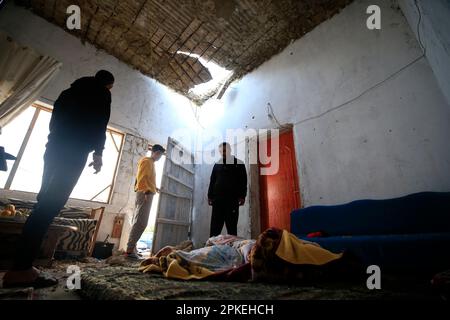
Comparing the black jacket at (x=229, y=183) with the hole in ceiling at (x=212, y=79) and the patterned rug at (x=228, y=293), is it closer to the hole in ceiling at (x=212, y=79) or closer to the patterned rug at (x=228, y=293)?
the patterned rug at (x=228, y=293)

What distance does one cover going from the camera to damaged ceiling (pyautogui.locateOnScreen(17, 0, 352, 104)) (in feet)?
13.1

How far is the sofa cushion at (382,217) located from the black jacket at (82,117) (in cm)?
255

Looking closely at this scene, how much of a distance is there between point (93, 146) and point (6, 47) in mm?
3770

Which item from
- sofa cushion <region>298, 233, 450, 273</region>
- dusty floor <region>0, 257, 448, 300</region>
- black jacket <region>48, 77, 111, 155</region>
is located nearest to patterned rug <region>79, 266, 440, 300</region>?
dusty floor <region>0, 257, 448, 300</region>

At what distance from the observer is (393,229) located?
6.83 ft

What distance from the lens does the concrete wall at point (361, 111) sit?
2.44m

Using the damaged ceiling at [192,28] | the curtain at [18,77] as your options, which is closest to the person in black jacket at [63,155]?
the curtain at [18,77]

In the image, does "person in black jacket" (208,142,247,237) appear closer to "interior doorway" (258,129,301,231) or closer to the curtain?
"interior doorway" (258,129,301,231)

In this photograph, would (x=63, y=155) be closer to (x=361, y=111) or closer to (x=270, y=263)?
(x=270, y=263)

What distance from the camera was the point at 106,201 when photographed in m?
4.25

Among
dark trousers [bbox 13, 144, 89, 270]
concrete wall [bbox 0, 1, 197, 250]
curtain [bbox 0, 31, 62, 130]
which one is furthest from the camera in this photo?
concrete wall [bbox 0, 1, 197, 250]

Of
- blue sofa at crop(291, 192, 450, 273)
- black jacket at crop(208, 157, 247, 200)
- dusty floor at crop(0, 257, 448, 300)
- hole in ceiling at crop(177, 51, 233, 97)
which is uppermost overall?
hole in ceiling at crop(177, 51, 233, 97)
